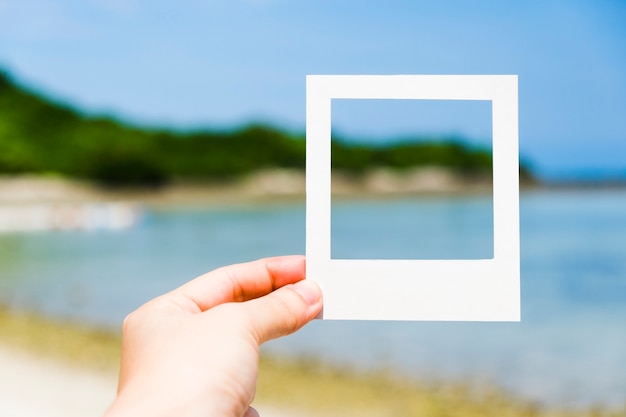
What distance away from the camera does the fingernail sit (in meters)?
1.01

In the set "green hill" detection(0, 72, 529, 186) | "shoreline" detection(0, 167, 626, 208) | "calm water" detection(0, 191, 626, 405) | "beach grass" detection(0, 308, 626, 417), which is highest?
"green hill" detection(0, 72, 529, 186)

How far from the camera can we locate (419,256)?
31.6ft

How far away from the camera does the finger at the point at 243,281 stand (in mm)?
1083

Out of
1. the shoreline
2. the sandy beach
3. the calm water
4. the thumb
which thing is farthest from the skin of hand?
the shoreline

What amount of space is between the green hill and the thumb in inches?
856

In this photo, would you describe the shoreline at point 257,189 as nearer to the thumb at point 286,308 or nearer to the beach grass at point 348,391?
the beach grass at point 348,391

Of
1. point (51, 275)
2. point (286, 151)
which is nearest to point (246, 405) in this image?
point (51, 275)

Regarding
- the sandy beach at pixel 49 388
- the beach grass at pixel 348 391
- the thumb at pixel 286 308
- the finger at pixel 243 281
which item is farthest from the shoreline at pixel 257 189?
the thumb at pixel 286 308

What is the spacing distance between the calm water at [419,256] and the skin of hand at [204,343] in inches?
120

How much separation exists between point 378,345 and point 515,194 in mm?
3697

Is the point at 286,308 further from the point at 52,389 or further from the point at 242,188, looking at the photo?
the point at 242,188

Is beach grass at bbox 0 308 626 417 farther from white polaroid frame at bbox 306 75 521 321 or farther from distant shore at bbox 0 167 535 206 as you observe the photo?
distant shore at bbox 0 167 535 206

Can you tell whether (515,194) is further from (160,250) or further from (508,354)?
(160,250)

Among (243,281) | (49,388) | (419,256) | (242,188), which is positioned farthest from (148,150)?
(243,281)
